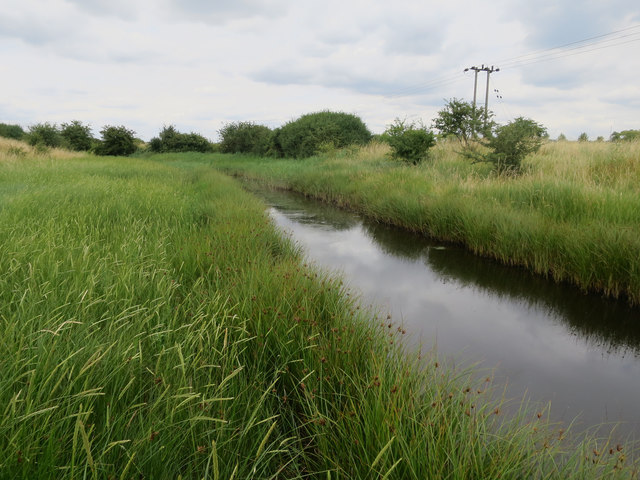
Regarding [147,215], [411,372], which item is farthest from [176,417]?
[147,215]

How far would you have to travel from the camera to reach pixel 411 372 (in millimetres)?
2127

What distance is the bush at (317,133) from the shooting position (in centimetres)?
2494

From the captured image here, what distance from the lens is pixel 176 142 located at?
3838 cm

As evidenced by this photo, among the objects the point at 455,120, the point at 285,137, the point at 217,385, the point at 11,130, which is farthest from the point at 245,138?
the point at 11,130

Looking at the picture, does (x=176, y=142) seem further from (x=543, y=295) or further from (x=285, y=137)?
(x=543, y=295)

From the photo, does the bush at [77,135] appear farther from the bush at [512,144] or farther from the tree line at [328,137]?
the bush at [512,144]

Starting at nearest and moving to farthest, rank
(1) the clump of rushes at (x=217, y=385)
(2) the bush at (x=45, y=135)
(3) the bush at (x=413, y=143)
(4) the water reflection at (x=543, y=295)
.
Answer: (1) the clump of rushes at (x=217, y=385) → (4) the water reflection at (x=543, y=295) → (3) the bush at (x=413, y=143) → (2) the bush at (x=45, y=135)

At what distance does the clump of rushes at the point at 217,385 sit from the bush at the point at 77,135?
3864cm

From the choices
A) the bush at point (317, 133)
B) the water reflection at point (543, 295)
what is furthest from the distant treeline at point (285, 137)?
the water reflection at point (543, 295)

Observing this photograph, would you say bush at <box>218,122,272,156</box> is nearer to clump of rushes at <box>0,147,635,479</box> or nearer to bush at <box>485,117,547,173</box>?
bush at <box>485,117,547,173</box>

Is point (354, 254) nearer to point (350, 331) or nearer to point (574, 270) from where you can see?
point (574, 270)

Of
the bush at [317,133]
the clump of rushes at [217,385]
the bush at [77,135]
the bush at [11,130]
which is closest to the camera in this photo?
the clump of rushes at [217,385]

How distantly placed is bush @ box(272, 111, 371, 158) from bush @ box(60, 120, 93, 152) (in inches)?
820

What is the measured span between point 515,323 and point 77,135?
42.9 metres
